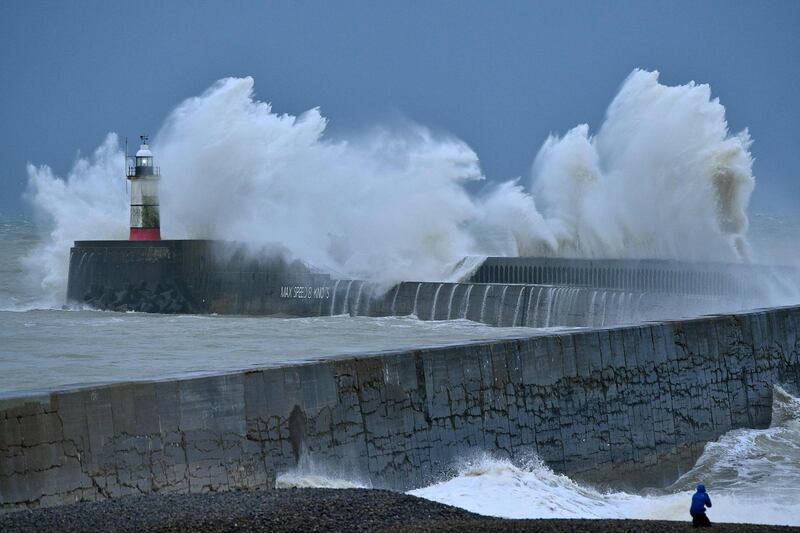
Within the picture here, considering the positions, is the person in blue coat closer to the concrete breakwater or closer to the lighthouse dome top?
the concrete breakwater

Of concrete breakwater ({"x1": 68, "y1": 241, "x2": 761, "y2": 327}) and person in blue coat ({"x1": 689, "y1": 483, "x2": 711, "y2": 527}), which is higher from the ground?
concrete breakwater ({"x1": 68, "y1": 241, "x2": 761, "y2": 327})

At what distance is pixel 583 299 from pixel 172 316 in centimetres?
850

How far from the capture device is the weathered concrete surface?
552 cm

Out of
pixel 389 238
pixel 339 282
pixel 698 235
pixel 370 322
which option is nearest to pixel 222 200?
pixel 389 238

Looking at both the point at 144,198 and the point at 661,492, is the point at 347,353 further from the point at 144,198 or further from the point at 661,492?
the point at 144,198

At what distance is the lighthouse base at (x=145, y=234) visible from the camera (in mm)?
25344

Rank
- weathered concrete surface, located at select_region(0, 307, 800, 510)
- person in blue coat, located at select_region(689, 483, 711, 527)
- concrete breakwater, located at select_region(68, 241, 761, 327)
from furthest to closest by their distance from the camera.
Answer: concrete breakwater, located at select_region(68, 241, 761, 327) < weathered concrete surface, located at select_region(0, 307, 800, 510) < person in blue coat, located at select_region(689, 483, 711, 527)

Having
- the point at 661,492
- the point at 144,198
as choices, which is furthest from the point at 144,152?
the point at 661,492

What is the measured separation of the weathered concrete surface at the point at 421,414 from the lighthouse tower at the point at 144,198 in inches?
683

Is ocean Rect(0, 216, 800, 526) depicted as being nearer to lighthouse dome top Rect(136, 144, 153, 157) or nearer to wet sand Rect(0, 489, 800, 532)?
wet sand Rect(0, 489, 800, 532)

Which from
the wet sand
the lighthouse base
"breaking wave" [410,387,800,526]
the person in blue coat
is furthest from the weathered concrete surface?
the lighthouse base

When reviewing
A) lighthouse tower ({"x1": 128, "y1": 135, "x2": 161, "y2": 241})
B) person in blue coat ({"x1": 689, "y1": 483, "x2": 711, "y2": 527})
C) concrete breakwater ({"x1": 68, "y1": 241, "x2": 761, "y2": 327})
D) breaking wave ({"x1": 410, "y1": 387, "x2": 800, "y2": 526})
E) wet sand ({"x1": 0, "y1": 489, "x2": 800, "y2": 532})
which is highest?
lighthouse tower ({"x1": 128, "y1": 135, "x2": 161, "y2": 241})

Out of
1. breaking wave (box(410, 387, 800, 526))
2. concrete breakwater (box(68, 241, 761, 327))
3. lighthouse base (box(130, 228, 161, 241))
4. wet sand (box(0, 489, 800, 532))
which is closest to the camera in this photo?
wet sand (box(0, 489, 800, 532))

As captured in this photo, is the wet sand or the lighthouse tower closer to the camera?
the wet sand
